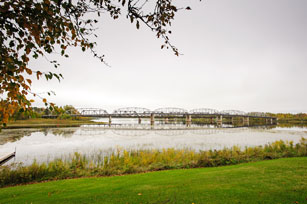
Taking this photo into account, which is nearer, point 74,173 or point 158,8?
point 158,8

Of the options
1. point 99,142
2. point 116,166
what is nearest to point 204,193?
point 116,166

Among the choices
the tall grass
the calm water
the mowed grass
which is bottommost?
the calm water

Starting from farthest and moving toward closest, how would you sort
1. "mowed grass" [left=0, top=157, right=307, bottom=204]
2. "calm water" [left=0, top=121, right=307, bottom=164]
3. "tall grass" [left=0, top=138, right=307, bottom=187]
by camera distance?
"calm water" [left=0, top=121, right=307, bottom=164]
"tall grass" [left=0, top=138, right=307, bottom=187]
"mowed grass" [left=0, top=157, right=307, bottom=204]

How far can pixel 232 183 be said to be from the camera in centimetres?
647

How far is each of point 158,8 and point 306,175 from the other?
9.26 meters

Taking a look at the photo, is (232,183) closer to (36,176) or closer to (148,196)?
(148,196)

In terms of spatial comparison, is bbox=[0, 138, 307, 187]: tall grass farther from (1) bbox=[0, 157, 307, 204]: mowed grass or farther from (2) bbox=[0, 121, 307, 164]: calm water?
(2) bbox=[0, 121, 307, 164]: calm water

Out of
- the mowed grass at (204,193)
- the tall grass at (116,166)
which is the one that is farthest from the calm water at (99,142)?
the mowed grass at (204,193)

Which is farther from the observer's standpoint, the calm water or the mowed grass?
the calm water

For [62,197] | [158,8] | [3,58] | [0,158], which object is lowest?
[0,158]

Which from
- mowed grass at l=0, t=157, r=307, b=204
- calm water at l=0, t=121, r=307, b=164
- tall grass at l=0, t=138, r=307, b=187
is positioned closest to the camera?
mowed grass at l=0, t=157, r=307, b=204

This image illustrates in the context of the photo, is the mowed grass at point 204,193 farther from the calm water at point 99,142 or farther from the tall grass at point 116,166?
the calm water at point 99,142

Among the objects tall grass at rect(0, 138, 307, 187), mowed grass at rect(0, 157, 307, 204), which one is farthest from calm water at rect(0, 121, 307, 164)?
mowed grass at rect(0, 157, 307, 204)

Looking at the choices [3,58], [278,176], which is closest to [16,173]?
[3,58]
